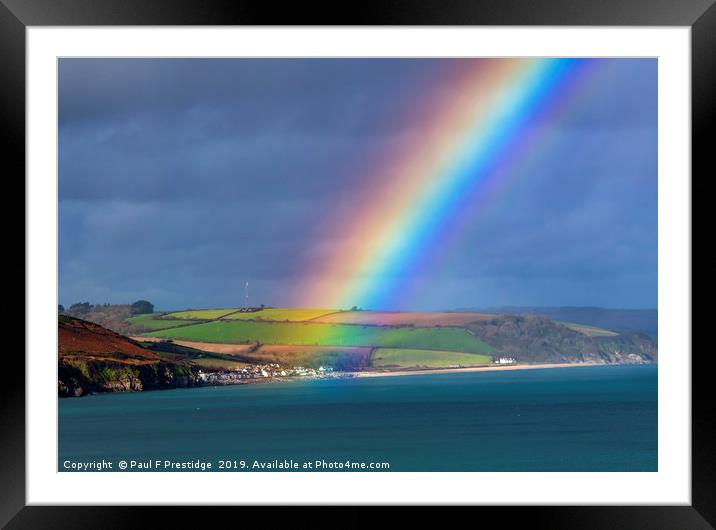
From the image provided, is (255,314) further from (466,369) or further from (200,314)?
(466,369)

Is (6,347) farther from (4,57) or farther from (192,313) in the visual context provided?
(192,313)

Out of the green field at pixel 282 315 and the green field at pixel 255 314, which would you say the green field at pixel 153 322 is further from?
the green field at pixel 282 315

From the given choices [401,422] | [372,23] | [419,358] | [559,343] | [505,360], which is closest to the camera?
[372,23]

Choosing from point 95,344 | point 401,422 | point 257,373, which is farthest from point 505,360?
point 95,344

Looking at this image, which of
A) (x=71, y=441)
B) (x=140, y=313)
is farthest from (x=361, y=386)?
(x=71, y=441)

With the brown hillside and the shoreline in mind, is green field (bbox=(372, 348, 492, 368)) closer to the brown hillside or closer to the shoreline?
the shoreline
